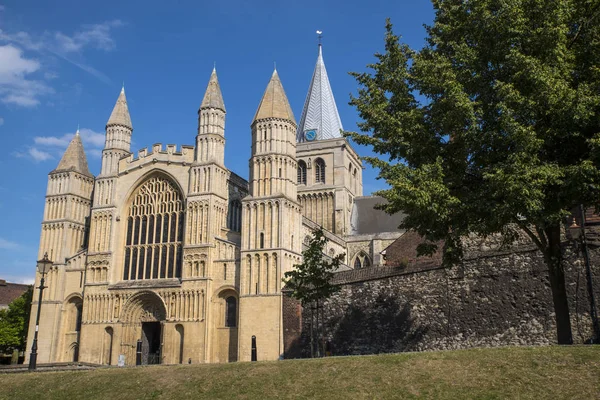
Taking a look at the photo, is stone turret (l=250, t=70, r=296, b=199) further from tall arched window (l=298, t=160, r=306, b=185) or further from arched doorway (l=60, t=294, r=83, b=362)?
tall arched window (l=298, t=160, r=306, b=185)

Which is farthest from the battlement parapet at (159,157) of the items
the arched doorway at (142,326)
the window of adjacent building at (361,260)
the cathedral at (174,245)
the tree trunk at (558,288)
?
the tree trunk at (558,288)

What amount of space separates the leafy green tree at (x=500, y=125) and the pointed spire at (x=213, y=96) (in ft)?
77.9

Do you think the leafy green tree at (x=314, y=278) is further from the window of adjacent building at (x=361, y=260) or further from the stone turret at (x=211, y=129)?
the window of adjacent building at (x=361, y=260)

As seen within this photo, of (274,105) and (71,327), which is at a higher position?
(274,105)

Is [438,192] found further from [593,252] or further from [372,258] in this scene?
[372,258]

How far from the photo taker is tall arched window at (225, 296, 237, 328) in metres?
37.9

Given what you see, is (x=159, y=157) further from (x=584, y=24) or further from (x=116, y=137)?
(x=584, y=24)

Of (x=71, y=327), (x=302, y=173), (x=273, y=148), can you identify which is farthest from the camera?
(x=302, y=173)

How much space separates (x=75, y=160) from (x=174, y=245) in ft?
41.5

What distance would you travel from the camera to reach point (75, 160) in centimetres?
4747

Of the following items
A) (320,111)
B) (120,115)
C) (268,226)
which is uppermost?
(320,111)

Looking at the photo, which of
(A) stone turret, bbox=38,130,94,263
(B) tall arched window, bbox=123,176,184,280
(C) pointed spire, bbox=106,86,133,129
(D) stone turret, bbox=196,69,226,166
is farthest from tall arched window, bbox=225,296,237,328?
(C) pointed spire, bbox=106,86,133,129

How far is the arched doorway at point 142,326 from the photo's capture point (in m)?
39.9

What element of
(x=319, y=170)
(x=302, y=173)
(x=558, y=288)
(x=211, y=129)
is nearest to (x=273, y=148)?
(x=211, y=129)
